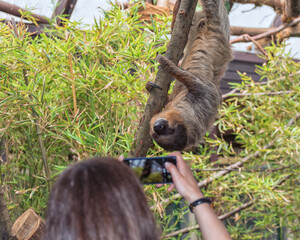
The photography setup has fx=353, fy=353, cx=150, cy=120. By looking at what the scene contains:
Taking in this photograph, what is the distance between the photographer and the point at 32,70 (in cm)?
197

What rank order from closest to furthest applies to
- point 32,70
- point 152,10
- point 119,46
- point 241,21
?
point 32,70
point 119,46
point 152,10
point 241,21

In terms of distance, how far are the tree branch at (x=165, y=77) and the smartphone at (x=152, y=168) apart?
0.44m

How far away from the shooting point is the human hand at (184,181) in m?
1.17

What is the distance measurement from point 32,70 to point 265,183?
6.37 ft

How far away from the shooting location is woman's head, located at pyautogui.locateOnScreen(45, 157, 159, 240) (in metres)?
0.76

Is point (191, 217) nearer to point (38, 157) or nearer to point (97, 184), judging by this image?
point (38, 157)

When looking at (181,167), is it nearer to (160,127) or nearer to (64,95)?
(160,127)

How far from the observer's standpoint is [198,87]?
6.95ft

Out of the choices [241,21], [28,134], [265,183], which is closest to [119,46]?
[28,134]

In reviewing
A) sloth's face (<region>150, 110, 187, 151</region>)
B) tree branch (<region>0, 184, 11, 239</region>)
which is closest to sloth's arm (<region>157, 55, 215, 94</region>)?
sloth's face (<region>150, 110, 187, 151</region>)

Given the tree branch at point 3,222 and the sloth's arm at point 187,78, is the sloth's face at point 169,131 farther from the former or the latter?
the tree branch at point 3,222

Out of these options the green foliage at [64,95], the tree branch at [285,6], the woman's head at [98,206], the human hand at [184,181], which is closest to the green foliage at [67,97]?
the green foliage at [64,95]

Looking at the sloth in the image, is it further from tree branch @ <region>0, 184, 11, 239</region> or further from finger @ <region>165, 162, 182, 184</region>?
tree branch @ <region>0, 184, 11, 239</region>

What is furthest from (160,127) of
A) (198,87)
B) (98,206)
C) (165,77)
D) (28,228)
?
(98,206)
